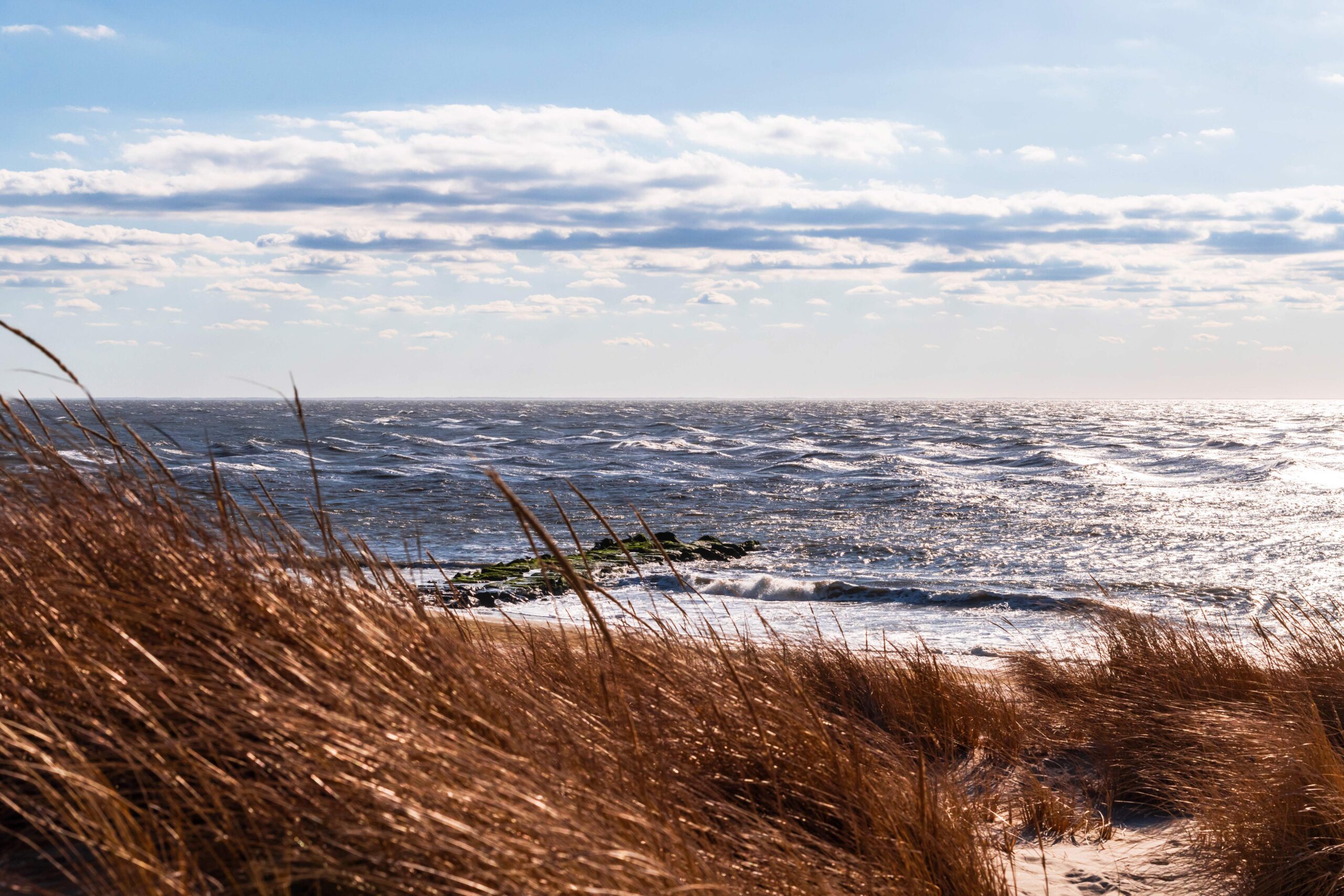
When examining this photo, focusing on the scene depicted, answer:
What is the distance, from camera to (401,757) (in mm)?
1922

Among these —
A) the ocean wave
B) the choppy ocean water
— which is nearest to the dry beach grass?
the choppy ocean water

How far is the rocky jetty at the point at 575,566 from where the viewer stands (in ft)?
47.2

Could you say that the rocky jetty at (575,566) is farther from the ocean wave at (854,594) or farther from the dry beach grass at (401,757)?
the dry beach grass at (401,757)

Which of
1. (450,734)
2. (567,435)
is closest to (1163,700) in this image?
(450,734)

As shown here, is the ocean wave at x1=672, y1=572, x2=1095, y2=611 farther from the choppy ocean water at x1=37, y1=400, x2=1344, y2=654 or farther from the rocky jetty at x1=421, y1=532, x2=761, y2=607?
the rocky jetty at x1=421, y1=532, x2=761, y2=607

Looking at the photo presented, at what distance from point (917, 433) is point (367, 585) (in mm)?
64915

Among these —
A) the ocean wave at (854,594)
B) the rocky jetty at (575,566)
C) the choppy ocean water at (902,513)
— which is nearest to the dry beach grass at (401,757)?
the choppy ocean water at (902,513)

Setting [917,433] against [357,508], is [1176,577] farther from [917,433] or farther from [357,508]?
[917,433]

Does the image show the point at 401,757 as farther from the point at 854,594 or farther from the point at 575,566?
the point at 575,566

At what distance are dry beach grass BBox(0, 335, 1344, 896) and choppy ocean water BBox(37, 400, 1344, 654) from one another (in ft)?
1.54

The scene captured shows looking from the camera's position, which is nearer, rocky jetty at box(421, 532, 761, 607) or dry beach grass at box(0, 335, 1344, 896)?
dry beach grass at box(0, 335, 1344, 896)

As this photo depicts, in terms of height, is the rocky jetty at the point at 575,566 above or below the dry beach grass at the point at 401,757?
below

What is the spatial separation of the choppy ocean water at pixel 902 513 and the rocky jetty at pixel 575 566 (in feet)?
1.75

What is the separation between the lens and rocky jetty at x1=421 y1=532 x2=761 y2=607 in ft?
47.2
